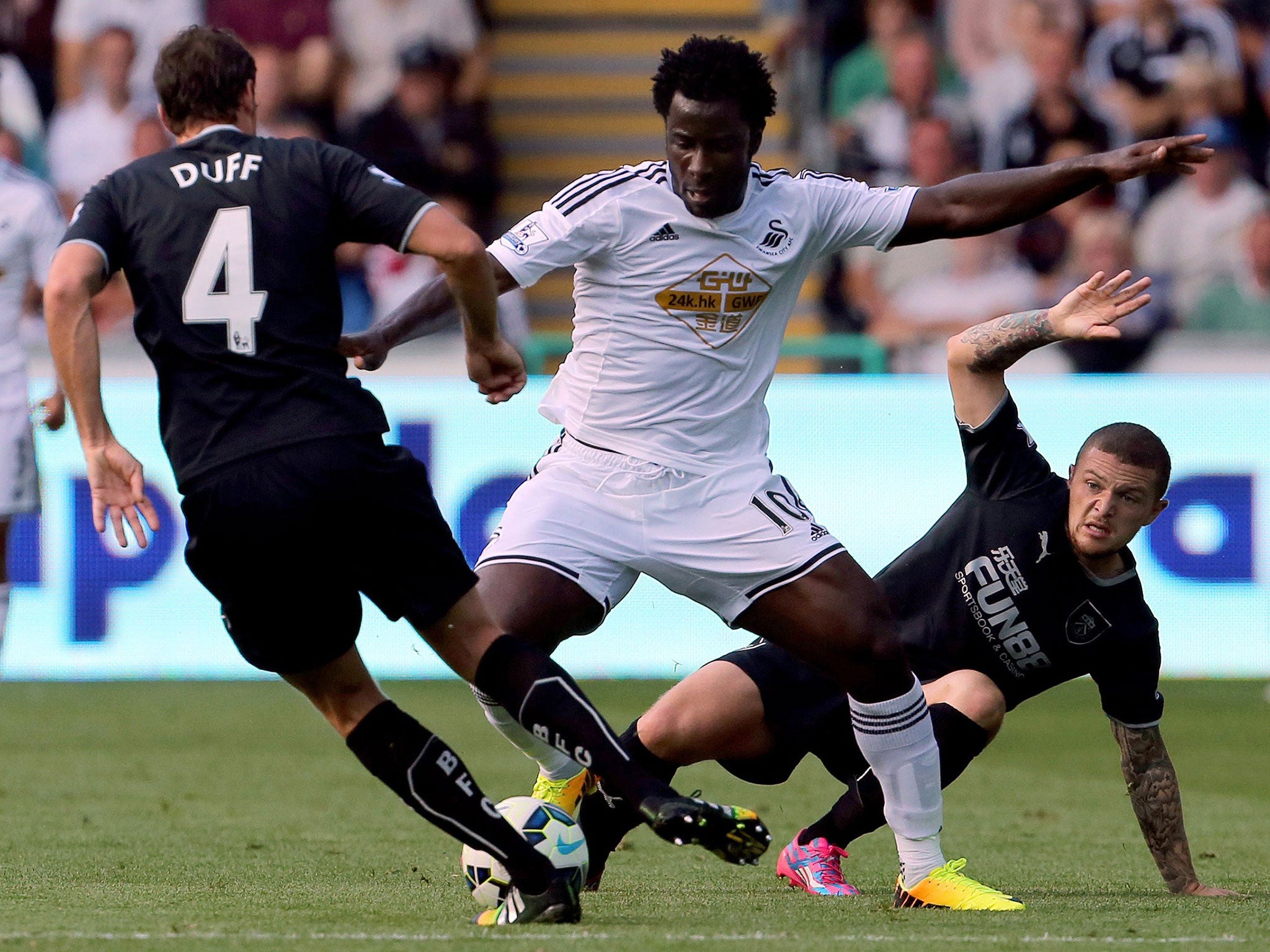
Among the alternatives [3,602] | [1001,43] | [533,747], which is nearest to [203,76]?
[533,747]

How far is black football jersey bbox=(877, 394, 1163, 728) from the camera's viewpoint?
4988mm

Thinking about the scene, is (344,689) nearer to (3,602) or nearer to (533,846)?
(533,846)

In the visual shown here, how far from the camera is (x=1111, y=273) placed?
13.0 metres

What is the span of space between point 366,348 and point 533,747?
1.29 meters

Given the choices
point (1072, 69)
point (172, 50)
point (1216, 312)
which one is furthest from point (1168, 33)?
point (172, 50)

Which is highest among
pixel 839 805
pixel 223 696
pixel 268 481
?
pixel 268 481

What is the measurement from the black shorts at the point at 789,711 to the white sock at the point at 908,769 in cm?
46

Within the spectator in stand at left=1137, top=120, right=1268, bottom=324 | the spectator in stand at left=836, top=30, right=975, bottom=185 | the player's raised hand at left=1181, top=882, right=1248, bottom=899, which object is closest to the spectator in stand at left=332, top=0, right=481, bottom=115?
the spectator in stand at left=836, top=30, right=975, bottom=185

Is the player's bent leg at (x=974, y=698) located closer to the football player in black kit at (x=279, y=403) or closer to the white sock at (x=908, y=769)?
the white sock at (x=908, y=769)

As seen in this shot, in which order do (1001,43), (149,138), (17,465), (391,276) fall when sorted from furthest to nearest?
(1001,43) → (149,138) → (391,276) → (17,465)

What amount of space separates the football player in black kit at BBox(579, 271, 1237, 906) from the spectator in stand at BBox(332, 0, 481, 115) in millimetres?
9750

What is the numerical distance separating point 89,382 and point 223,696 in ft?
21.9

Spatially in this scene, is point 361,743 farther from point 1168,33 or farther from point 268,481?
point 1168,33

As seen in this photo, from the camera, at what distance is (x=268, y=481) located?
397cm
